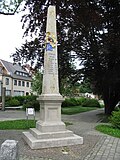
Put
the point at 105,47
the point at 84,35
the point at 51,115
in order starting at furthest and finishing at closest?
the point at 84,35 < the point at 105,47 < the point at 51,115

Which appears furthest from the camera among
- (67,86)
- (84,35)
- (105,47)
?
(67,86)

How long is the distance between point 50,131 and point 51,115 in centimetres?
59

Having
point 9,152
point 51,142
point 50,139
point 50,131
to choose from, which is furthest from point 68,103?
point 9,152

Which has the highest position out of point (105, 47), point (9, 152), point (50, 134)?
point (105, 47)

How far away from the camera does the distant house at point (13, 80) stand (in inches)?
2288

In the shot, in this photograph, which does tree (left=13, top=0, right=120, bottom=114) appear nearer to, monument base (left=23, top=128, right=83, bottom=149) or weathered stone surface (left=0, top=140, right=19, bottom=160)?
monument base (left=23, top=128, right=83, bottom=149)

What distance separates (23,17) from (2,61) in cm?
4471

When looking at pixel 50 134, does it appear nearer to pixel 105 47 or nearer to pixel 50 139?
pixel 50 139

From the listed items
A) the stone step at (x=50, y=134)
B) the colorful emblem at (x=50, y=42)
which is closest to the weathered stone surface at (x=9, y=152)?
the stone step at (x=50, y=134)

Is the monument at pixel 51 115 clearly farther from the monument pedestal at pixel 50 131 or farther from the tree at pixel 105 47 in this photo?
the tree at pixel 105 47

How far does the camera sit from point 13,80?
61406 mm

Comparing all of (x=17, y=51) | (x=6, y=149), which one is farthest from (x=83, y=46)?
(x=6, y=149)

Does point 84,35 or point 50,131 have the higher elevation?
point 84,35

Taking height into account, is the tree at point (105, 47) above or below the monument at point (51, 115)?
above
